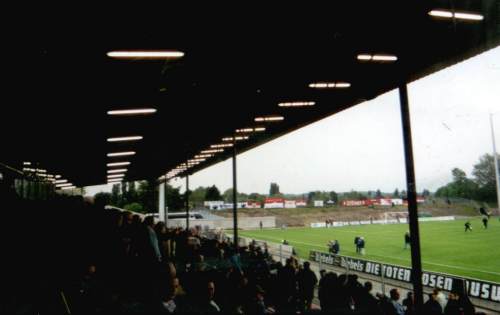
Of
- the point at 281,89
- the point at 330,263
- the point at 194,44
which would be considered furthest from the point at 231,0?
the point at 330,263

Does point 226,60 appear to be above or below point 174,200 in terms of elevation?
above

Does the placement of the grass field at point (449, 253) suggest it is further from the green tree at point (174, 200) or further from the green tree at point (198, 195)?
the green tree at point (198, 195)

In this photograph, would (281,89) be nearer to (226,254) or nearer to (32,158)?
(226,254)

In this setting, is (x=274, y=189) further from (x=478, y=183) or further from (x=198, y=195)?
(x=478, y=183)

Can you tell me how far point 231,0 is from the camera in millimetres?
3188

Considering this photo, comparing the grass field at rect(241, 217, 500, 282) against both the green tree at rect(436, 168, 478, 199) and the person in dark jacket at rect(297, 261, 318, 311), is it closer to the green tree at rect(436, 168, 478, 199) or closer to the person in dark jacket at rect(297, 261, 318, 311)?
the person in dark jacket at rect(297, 261, 318, 311)

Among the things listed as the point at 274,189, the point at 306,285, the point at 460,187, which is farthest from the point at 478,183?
the point at 306,285

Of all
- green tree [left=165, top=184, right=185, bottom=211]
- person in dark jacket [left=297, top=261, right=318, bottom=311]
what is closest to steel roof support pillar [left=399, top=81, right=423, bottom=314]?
person in dark jacket [left=297, top=261, right=318, bottom=311]

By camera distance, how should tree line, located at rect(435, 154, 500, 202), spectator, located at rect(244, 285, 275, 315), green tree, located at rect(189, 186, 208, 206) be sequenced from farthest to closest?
green tree, located at rect(189, 186, 208, 206), tree line, located at rect(435, 154, 500, 202), spectator, located at rect(244, 285, 275, 315)

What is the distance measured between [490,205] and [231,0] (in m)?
93.1

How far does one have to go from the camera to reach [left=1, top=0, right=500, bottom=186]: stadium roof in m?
3.53

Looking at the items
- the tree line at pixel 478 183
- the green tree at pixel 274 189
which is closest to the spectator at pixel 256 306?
the tree line at pixel 478 183

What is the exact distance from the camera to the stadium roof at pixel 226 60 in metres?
3.53

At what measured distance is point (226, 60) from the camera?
→ 182 inches
